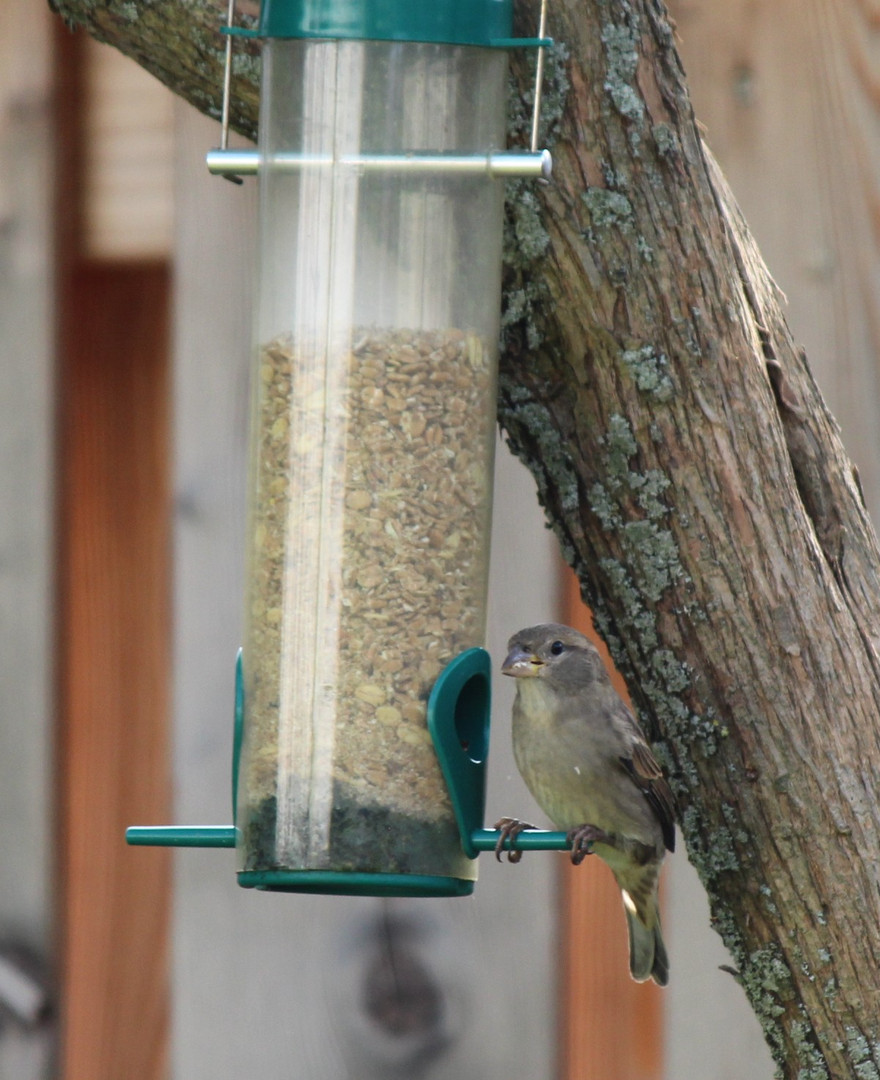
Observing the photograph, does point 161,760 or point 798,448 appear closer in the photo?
point 798,448

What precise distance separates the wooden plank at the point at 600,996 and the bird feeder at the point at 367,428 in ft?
1.83

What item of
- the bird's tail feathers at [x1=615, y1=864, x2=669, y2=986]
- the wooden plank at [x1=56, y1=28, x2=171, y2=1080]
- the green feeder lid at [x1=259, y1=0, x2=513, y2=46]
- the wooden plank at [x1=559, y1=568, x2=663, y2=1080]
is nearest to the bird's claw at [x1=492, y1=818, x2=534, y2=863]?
the bird's tail feathers at [x1=615, y1=864, x2=669, y2=986]

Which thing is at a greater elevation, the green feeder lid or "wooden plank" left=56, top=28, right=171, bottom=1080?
the green feeder lid

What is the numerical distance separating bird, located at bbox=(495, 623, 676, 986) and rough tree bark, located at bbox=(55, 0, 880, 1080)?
430mm

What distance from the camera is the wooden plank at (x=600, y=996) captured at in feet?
10.0

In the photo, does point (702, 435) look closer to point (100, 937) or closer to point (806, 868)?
point (806, 868)

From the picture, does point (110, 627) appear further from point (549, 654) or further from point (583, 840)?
point (583, 840)

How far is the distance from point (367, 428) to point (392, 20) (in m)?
0.55

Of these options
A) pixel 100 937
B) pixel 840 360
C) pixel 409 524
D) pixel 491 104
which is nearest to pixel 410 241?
pixel 491 104

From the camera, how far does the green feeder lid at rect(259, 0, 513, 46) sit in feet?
7.95

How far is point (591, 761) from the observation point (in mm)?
3027

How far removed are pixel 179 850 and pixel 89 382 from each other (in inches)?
33.1

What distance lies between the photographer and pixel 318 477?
8.36 feet

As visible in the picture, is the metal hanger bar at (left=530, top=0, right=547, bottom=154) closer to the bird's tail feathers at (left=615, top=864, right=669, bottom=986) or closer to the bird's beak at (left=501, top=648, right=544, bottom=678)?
the bird's beak at (left=501, top=648, right=544, bottom=678)
